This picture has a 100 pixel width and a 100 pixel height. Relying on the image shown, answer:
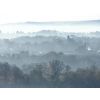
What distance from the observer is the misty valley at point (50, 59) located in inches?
85.0

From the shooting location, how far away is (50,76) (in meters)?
2.19

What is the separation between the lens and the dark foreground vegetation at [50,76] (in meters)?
2.16

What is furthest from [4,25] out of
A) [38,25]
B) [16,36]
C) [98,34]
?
[98,34]

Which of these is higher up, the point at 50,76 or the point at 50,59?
the point at 50,59

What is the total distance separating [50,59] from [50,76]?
5.4 inches

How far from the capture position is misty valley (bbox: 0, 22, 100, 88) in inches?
85.0

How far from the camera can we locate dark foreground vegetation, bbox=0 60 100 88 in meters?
2.16
